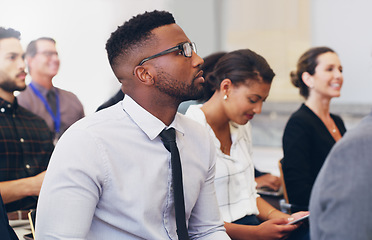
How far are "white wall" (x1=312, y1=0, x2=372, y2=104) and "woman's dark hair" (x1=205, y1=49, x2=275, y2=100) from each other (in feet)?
8.70

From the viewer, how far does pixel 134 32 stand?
1.39 metres

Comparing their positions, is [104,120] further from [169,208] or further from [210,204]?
[210,204]

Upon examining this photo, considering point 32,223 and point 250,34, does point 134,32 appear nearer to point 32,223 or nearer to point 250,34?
point 32,223

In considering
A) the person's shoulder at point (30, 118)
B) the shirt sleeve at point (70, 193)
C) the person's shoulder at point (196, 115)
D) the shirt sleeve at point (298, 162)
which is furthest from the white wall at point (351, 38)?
the shirt sleeve at point (70, 193)

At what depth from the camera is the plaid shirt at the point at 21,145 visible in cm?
218

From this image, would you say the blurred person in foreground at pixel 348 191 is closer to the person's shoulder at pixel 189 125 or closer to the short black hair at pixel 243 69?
the person's shoulder at pixel 189 125

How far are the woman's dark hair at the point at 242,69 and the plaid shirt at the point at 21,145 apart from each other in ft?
3.16

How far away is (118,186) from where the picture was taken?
126 centimetres

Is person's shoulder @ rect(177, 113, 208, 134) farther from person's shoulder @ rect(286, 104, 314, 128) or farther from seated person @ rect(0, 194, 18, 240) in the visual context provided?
person's shoulder @ rect(286, 104, 314, 128)

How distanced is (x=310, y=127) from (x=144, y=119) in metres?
1.49

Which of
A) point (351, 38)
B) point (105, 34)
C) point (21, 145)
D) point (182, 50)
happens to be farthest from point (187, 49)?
point (351, 38)

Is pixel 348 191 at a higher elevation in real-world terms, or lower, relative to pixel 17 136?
higher

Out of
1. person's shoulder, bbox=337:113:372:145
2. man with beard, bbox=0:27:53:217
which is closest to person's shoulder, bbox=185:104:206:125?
man with beard, bbox=0:27:53:217

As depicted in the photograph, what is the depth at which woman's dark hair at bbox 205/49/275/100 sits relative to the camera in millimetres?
2062
